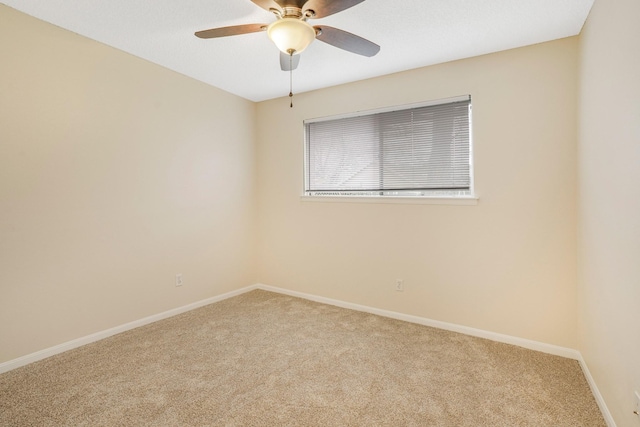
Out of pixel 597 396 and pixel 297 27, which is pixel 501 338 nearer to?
pixel 597 396

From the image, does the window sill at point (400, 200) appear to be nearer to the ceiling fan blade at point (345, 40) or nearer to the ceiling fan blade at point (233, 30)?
the ceiling fan blade at point (345, 40)

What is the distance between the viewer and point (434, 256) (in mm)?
2963

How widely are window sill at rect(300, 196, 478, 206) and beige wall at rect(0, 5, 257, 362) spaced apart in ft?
3.95

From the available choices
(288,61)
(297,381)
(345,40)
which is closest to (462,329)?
(297,381)

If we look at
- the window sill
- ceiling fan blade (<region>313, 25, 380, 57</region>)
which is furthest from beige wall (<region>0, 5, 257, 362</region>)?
ceiling fan blade (<region>313, 25, 380, 57</region>)

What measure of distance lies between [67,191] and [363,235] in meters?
2.66

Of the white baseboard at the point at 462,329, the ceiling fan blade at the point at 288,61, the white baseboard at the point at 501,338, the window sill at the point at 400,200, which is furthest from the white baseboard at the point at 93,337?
the ceiling fan blade at the point at 288,61

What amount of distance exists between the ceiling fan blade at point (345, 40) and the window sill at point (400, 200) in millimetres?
1458

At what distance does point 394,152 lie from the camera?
3.22m

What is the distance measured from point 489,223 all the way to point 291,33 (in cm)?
218

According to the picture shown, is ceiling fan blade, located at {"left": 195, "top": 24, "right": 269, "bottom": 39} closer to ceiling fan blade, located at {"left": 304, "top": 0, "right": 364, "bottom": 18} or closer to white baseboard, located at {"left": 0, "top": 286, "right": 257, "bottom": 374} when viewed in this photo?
ceiling fan blade, located at {"left": 304, "top": 0, "right": 364, "bottom": 18}

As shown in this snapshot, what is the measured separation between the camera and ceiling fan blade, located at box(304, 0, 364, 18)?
1563 millimetres

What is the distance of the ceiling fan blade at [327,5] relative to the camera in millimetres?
1563

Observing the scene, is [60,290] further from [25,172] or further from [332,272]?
[332,272]
